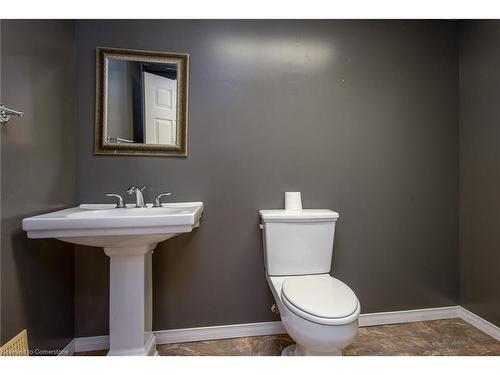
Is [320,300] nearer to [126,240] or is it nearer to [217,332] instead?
[217,332]

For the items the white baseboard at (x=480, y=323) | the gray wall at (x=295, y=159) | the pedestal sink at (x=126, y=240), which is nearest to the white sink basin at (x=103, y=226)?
the pedestal sink at (x=126, y=240)

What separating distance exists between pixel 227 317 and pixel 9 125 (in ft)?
4.84

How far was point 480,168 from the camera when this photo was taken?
5.32 feet

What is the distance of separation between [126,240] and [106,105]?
34.4 inches

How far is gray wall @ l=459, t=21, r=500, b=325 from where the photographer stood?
1.55m

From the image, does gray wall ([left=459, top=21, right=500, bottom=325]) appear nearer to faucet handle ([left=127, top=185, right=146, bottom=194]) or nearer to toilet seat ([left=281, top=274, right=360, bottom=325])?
toilet seat ([left=281, top=274, right=360, bottom=325])

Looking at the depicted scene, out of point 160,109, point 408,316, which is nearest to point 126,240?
point 160,109

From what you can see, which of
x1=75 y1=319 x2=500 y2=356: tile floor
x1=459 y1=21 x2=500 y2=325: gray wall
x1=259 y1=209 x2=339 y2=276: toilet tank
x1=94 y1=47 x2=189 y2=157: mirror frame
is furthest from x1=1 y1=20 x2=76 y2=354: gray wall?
x1=459 y1=21 x2=500 y2=325: gray wall

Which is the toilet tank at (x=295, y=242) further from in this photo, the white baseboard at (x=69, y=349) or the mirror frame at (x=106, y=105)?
the white baseboard at (x=69, y=349)

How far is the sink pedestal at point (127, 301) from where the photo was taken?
1.16 metres

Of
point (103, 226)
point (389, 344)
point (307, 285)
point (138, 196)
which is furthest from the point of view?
point (389, 344)

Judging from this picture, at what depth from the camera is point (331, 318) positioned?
3.28 ft

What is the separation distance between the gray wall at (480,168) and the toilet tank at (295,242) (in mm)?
1046

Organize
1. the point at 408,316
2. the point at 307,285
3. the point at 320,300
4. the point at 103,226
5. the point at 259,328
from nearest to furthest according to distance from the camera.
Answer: the point at 103,226, the point at 320,300, the point at 307,285, the point at 259,328, the point at 408,316
